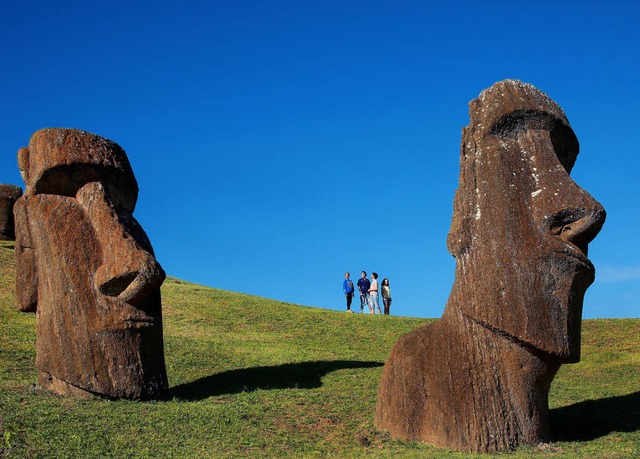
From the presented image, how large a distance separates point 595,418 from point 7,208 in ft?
90.1

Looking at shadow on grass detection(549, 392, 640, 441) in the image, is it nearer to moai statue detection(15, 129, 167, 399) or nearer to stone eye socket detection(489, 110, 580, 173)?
stone eye socket detection(489, 110, 580, 173)

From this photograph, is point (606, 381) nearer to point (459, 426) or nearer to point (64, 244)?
point (459, 426)

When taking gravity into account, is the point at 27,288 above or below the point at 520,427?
above

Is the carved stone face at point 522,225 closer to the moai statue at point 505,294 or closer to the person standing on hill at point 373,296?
the moai statue at point 505,294

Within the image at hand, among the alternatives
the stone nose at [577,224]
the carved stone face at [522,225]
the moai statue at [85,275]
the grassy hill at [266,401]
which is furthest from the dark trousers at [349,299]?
the stone nose at [577,224]

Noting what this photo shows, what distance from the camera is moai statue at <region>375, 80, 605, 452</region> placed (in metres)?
10.9

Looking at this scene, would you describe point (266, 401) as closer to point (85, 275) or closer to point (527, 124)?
point (85, 275)

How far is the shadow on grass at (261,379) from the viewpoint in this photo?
15.6 m

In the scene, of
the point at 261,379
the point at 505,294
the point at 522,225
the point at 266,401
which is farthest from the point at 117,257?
the point at 522,225

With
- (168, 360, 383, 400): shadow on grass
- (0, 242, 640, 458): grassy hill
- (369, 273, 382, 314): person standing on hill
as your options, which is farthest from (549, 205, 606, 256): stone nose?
(369, 273, 382, 314): person standing on hill

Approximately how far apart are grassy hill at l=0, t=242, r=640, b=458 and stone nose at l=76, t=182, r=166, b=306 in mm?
1999

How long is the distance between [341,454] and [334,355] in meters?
9.78

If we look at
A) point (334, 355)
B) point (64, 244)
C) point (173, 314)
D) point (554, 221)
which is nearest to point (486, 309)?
point (554, 221)

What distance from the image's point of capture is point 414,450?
11102 mm
